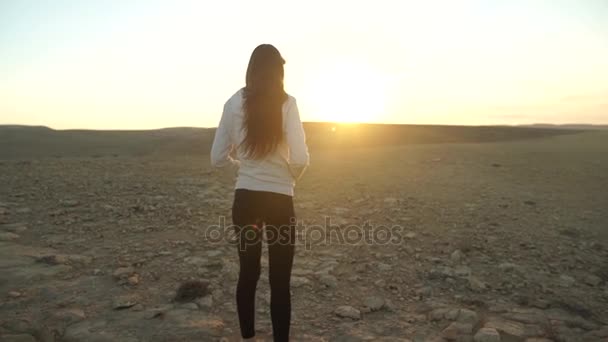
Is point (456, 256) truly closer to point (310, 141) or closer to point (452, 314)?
point (452, 314)

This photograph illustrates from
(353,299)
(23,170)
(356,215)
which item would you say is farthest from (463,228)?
(23,170)

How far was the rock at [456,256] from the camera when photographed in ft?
19.1

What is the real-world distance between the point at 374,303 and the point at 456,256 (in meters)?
1.74

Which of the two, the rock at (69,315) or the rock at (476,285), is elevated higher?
the rock at (69,315)

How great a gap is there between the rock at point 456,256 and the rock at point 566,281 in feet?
3.81

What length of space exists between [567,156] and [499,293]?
42.4ft

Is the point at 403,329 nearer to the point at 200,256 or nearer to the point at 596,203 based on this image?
the point at 200,256

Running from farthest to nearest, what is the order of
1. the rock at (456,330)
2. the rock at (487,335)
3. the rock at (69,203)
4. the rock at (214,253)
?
the rock at (69,203) < the rock at (214,253) < the rock at (456,330) < the rock at (487,335)

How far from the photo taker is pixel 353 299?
4887mm

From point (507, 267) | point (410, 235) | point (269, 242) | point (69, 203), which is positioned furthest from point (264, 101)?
point (69, 203)

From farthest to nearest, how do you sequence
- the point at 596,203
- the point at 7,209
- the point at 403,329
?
the point at 596,203
the point at 7,209
the point at 403,329

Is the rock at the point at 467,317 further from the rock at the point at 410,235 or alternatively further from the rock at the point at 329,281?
the rock at the point at 410,235

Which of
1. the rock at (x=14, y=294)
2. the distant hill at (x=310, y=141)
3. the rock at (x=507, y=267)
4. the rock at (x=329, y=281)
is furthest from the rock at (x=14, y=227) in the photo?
the distant hill at (x=310, y=141)

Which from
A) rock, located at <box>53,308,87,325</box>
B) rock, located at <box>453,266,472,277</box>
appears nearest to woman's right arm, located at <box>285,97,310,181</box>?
rock, located at <box>53,308,87,325</box>
